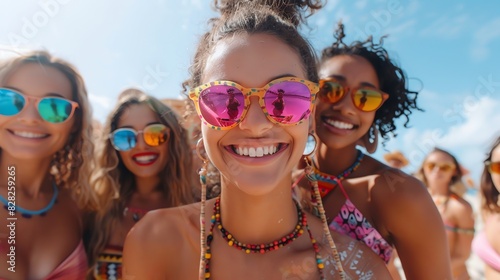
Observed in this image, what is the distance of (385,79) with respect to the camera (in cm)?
281

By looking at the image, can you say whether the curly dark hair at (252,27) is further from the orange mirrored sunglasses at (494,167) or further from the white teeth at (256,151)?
the orange mirrored sunglasses at (494,167)

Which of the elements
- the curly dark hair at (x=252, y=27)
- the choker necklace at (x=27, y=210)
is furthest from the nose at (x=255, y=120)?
the choker necklace at (x=27, y=210)

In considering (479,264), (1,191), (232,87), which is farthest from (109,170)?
(479,264)

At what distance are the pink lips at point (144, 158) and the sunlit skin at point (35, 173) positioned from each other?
0.71m

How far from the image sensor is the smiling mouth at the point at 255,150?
71.4 inches

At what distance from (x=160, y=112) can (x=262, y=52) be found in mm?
2215

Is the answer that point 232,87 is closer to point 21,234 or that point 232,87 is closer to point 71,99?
point 71,99

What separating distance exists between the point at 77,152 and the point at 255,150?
7.02 ft

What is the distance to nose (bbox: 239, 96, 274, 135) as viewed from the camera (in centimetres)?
178

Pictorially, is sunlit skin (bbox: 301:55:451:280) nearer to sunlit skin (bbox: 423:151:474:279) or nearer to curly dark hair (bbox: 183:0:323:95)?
curly dark hair (bbox: 183:0:323:95)

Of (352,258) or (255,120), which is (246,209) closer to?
(255,120)

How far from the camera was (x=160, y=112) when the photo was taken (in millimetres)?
3811

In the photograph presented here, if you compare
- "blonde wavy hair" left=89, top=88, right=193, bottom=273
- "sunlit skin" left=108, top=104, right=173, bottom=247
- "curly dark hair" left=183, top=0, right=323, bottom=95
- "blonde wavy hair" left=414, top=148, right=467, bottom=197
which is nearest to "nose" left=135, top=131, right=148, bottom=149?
"sunlit skin" left=108, top=104, right=173, bottom=247

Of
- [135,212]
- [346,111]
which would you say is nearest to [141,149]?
[135,212]
